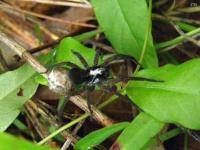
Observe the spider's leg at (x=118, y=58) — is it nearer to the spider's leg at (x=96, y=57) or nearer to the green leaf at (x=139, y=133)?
the spider's leg at (x=96, y=57)

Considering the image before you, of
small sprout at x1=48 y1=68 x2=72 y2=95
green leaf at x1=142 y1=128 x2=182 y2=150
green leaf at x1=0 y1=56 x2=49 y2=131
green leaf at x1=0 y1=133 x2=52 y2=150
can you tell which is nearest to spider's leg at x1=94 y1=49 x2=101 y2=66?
small sprout at x1=48 y1=68 x2=72 y2=95

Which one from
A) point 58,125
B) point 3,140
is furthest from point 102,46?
point 3,140

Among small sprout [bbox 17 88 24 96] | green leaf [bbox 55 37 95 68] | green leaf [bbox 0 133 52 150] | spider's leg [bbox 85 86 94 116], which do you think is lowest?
spider's leg [bbox 85 86 94 116]

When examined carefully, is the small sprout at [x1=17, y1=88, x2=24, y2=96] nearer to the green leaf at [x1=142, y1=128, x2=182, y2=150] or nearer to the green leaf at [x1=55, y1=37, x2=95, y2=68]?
the green leaf at [x1=55, y1=37, x2=95, y2=68]

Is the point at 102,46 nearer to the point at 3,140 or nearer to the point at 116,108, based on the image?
the point at 116,108

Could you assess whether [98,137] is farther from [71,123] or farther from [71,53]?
[71,53]
